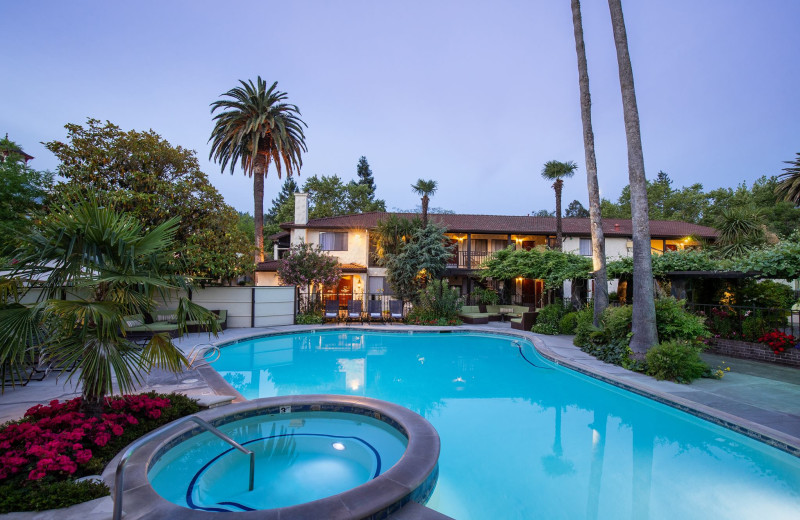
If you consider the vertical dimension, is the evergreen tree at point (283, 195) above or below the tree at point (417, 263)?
above

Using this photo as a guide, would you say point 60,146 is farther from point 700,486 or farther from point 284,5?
point 700,486

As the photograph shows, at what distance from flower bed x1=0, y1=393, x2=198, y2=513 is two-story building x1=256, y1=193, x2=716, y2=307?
1724 cm

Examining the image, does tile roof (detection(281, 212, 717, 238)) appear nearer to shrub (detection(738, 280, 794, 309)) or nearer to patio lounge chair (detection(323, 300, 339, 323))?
patio lounge chair (detection(323, 300, 339, 323))

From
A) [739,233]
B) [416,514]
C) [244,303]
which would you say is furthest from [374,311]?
[739,233]

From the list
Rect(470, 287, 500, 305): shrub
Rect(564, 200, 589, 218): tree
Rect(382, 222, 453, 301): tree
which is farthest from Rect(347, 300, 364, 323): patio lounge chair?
Rect(564, 200, 589, 218): tree

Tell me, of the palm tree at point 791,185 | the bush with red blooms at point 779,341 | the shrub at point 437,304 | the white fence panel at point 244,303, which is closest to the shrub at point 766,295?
the bush with red blooms at point 779,341

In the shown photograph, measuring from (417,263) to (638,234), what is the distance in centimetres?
1150

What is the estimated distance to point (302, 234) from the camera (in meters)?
23.7

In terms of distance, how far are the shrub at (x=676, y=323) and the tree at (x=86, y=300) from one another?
10636mm

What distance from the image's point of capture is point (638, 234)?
9.67m

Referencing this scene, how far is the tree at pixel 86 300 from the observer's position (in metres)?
3.94

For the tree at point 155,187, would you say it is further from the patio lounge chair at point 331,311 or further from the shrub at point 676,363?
the shrub at point 676,363

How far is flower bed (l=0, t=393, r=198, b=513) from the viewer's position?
339 centimetres

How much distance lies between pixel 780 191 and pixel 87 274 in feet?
119
